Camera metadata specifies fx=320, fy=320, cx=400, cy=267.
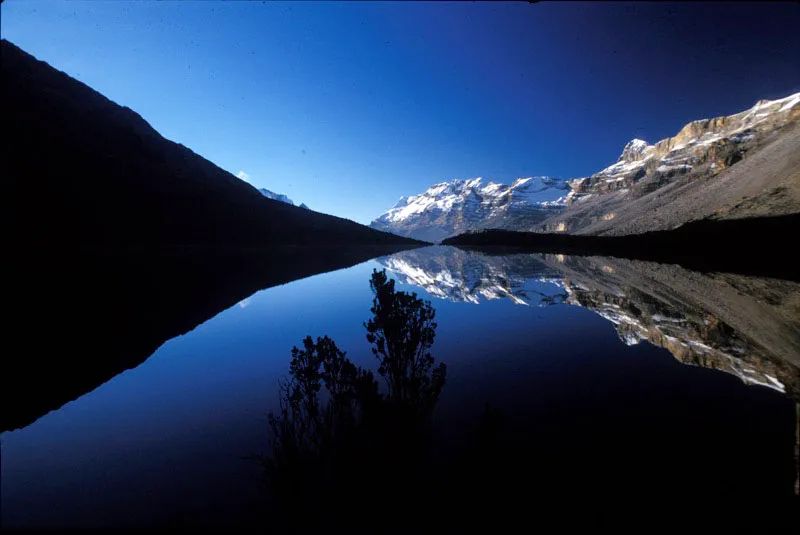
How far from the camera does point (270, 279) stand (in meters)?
47.4

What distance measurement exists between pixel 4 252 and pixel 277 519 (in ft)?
341

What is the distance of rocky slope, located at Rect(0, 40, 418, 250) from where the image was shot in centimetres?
9494

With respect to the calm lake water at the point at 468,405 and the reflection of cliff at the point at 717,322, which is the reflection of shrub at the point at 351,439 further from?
the reflection of cliff at the point at 717,322

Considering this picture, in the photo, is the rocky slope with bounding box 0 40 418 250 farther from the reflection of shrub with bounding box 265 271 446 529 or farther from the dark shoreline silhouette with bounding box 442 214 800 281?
the dark shoreline silhouette with bounding box 442 214 800 281

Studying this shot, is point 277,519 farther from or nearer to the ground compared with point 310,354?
nearer to the ground

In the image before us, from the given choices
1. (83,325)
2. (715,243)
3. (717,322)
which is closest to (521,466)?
(717,322)

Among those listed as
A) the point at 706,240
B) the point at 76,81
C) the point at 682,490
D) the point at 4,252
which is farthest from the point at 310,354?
the point at 76,81

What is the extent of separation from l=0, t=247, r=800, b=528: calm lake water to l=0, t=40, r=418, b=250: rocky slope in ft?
345

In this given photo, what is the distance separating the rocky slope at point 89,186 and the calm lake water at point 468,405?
4141 inches

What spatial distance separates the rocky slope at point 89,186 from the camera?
94938 mm

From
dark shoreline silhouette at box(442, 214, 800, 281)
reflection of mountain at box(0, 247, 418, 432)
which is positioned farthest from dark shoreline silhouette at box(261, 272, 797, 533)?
dark shoreline silhouette at box(442, 214, 800, 281)

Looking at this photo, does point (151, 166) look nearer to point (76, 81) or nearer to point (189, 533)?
point (76, 81)

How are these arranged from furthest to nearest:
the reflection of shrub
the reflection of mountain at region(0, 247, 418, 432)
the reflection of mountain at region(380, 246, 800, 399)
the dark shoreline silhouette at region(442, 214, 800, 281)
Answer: the dark shoreline silhouette at region(442, 214, 800, 281) < the reflection of mountain at region(380, 246, 800, 399) < the reflection of mountain at region(0, 247, 418, 432) < the reflection of shrub

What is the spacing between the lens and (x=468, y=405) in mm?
11344
